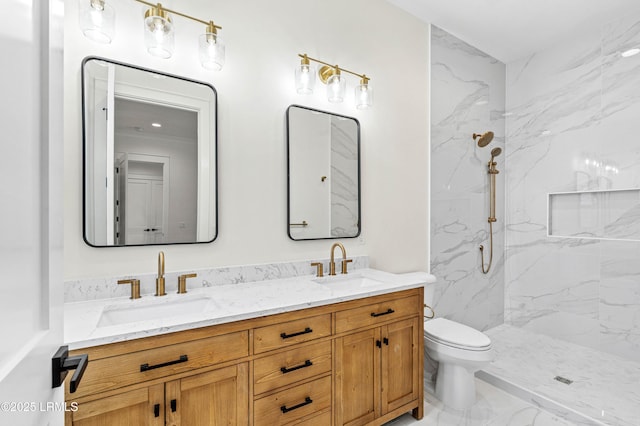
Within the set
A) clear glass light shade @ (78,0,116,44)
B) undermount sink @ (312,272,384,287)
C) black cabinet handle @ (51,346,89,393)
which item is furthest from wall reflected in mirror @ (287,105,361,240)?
black cabinet handle @ (51,346,89,393)

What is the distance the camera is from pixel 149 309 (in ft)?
4.85

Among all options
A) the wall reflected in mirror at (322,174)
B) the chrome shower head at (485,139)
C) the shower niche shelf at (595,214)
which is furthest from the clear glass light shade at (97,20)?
the shower niche shelf at (595,214)

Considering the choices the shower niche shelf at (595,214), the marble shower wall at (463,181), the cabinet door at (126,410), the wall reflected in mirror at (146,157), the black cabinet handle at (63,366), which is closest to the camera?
the black cabinet handle at (63,366)

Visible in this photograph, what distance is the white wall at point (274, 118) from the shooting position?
5.01 feet

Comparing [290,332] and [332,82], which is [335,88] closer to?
[332,82]

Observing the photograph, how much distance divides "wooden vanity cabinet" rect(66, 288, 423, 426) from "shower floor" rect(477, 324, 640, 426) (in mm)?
873

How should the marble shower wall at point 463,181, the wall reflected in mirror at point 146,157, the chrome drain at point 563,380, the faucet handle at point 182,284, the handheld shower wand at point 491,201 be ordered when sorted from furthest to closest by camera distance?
the handheld shower wand at point 491,201 < the marble shower wall at point 463,181 < the chrome drain at point 563,380 < the faucet handle at point 182,284 < the wall reflected in mirror at point 146,157

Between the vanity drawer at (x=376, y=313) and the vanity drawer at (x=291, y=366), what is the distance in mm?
135

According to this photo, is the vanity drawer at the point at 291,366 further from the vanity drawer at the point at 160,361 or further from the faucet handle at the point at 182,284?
the faucet handle at the point at 182,284

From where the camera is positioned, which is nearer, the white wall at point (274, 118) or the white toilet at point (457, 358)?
the white wall at point (274, 118)


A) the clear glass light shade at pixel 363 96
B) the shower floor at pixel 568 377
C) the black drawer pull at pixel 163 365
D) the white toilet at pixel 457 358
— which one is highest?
the clear glass light shade at pixel 363 96

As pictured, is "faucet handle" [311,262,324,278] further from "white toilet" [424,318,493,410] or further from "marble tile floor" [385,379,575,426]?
"marble tile floor" [385,379,575,426]

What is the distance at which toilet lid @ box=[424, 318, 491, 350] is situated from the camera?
2.04 m

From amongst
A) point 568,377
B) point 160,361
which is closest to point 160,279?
point 160,361
